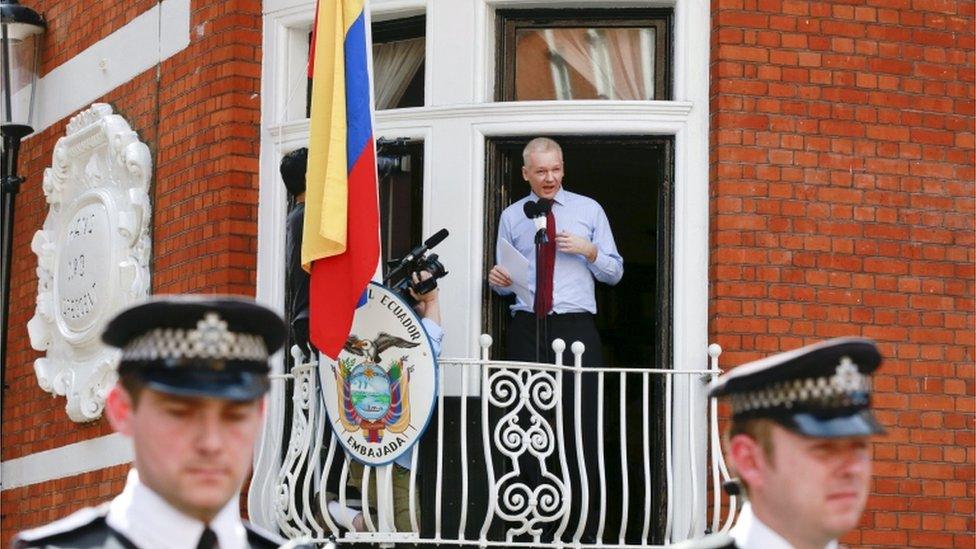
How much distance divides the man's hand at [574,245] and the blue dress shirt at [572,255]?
6cm

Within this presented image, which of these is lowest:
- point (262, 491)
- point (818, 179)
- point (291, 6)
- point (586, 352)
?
point (262, 491)

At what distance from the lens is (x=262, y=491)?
34.8ft

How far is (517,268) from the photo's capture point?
33.7 feet

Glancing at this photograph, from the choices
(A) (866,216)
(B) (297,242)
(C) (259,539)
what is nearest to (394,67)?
(B) (297,242)

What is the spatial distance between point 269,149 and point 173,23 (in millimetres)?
1064

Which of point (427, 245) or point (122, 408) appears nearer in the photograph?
point (122, 408)

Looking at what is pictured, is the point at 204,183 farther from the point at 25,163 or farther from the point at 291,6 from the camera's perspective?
the point at 25,163

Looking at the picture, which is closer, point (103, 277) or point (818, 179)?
point (818, 179)

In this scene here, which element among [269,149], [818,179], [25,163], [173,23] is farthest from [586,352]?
[25,163]

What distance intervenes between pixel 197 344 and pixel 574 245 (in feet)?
18.5

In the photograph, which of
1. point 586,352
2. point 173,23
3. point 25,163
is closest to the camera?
point 586,352

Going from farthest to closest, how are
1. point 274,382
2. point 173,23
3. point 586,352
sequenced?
point 173,23 → point 274,382 → point 586,352

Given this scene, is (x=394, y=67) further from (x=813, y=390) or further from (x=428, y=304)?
(x=813, y=390)

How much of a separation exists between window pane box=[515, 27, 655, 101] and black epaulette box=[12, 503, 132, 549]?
6348mm
